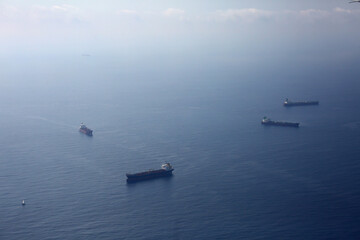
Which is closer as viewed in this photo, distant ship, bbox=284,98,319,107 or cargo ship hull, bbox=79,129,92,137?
cargo ship hull, bbox=79,129,92,137

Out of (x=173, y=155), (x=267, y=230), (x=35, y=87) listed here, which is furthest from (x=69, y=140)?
(x=35, y=87)

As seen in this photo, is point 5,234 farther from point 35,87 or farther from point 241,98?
point 35,87

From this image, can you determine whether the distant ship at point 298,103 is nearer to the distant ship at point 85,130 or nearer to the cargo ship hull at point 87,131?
the distant ship at point 85,130

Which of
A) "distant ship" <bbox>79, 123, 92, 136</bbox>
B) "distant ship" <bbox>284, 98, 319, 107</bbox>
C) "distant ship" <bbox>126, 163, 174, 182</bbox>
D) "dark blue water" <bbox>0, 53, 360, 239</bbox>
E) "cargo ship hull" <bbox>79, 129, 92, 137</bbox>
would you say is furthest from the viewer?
"distant ship" <bbox>284, 98, 319, 107</bbox>

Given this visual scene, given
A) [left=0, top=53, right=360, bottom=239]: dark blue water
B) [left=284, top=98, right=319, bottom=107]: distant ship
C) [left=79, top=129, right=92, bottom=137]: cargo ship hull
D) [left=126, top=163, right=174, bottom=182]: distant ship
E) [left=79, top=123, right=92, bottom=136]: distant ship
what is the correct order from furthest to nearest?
[left=284, top=98, right=319, bottom=107]: distant ship, [left=79, top=123, right=92, bottom=136]: distant ship, [left=79, top=129, right=92, bottom=137]: cargo ship hull, [left=126, top=163, right=174, bottom=182]: distant ship, [left=0, top=53, right=360, bottom=239]: dark blue water

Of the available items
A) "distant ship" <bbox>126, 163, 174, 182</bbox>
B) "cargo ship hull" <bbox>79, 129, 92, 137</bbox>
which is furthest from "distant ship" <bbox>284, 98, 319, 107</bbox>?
"distant ship" <bbox>126, 163, 174, 182</bbox>

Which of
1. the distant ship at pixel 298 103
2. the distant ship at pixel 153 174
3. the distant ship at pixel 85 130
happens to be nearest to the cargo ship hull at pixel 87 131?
the distant ship at pixel 85 130

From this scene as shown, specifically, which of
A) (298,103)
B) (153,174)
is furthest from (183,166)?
(298,103)

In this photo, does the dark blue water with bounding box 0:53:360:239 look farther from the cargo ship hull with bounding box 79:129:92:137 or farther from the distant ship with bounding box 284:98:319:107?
the distant ship with bounding box 284:98:319:107

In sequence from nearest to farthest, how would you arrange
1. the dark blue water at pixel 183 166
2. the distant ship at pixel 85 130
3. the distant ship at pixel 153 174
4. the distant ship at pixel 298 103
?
the dark blue water at pixel 183 166
the distant ship at pixel 153 174
the distant ship at pixel 85 130
the distant ship at pixel 298 103
